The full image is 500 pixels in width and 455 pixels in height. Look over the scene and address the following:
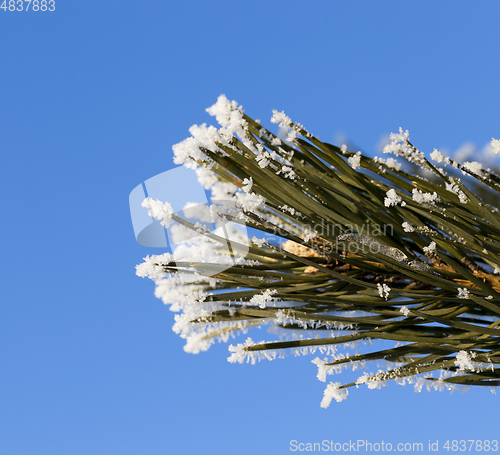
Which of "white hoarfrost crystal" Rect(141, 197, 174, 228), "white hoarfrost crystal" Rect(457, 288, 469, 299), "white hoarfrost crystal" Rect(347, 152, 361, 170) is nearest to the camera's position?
"white hoarfrost crystal" Rect(141, 197, 174, 228)

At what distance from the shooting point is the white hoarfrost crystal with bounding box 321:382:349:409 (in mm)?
1017

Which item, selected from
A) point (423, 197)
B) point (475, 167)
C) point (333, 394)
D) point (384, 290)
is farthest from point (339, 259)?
point (475, 167)

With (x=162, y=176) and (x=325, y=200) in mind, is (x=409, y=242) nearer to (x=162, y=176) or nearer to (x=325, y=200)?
(x=325, y=200)

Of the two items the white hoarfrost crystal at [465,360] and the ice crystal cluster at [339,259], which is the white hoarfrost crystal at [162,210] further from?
the white hoarfrost crystal at [465,360]

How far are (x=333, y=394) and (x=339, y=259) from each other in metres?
0.33

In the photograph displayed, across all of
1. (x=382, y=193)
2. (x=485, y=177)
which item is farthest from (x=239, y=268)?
(x=485, y=177)

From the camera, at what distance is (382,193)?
1.03m

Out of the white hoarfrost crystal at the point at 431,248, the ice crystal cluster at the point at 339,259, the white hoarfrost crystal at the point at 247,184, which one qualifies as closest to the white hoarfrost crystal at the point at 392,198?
the ice crystal cluster at the point at 339,259

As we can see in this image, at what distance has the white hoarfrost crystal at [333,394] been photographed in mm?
1017

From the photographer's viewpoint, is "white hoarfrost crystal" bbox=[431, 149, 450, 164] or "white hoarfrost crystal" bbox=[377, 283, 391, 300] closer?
"white hoarfrost crystal" bbox=[377, 283, 391, 300]

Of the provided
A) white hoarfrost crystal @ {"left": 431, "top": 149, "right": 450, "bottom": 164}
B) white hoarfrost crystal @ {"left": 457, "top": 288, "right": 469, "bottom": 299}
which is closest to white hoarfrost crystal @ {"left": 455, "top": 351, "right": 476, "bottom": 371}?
white hoarfrost crystal @ {"left": 457, "top": 288, "right": 469, "bottom": 299}

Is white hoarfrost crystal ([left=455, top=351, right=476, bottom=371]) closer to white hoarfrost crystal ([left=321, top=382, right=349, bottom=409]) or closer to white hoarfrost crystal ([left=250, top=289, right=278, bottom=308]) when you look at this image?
white hoarfrost crystal ([left=321, top=382, right=349, bottom=409])

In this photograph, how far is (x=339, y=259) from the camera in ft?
3.13

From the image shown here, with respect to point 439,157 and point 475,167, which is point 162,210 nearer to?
point 439,157
